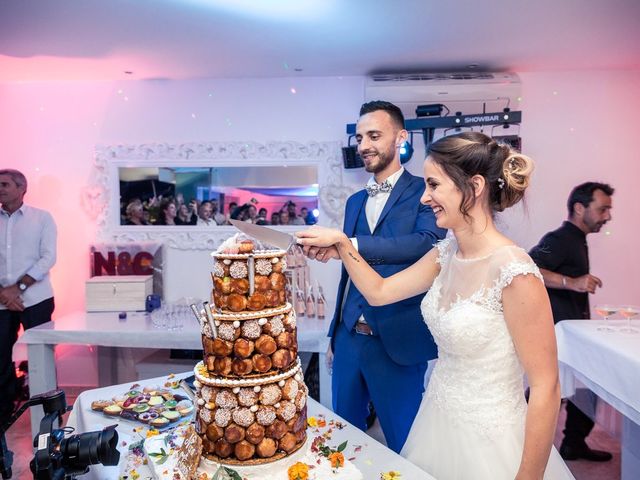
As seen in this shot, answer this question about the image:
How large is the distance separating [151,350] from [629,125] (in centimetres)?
475

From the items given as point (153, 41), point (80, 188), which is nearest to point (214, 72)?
point (153, 41)

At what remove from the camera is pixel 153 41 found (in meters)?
3.58

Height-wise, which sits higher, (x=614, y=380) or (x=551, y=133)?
(x=551, y=133)

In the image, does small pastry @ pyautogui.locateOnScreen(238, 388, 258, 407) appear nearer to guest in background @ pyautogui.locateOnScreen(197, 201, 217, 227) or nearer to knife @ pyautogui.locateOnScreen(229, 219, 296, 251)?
knife @ pyautogui.locateOnScreen(229, 219, 296, 251)

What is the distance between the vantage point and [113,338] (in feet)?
12.1

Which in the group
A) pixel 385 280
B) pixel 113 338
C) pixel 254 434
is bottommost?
pixel 113 338

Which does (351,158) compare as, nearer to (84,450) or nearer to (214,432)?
(214,432)

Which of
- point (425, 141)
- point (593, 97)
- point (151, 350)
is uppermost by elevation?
point (593, 97)

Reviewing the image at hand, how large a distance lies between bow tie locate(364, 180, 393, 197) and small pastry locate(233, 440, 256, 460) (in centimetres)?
146

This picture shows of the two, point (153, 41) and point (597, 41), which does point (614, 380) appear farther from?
point (153, 41)

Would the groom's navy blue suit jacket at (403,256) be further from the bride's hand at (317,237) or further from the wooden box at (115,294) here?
the wooden box at (115,294)

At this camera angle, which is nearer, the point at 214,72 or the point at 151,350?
the point at 214,72

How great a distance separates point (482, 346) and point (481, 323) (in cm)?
8

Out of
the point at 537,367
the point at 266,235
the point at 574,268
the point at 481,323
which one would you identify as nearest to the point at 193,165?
the point at 574,268
